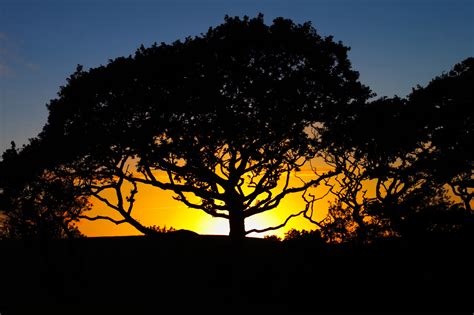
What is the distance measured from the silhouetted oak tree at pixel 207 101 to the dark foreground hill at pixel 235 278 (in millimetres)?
5716

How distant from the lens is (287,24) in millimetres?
A: 25094

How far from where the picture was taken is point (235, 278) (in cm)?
2133

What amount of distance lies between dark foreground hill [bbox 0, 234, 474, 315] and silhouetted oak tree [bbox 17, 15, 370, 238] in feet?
18.8

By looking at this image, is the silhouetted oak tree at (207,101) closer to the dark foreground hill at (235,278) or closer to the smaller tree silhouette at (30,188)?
the smaller tree silhouette at (30,188)

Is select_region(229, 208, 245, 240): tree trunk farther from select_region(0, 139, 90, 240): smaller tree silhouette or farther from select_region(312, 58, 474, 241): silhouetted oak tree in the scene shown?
select_region(0, 139, 90, 240): smaller tree silhouette

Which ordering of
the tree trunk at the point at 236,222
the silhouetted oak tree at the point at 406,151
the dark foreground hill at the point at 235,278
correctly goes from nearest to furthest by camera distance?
the dark foreground hill at the point at 235,278 < the silhouetted oak tree at the point at 406,151 < the tree trunk at the point at 236,222

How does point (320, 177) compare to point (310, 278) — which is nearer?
point (310, 278)

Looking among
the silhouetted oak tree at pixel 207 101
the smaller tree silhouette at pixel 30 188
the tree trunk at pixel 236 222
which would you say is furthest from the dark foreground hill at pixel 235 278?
the silhouetted oak tree at pixel 207 101

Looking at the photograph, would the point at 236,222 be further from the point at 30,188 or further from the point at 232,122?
the point at 30,188

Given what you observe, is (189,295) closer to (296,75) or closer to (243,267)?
(243,267)

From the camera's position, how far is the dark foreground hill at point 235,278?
15.3 m

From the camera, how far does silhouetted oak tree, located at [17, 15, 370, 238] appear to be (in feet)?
79.4

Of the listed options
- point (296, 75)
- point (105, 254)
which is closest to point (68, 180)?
point (105, 254)

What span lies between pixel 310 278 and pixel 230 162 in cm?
1195
